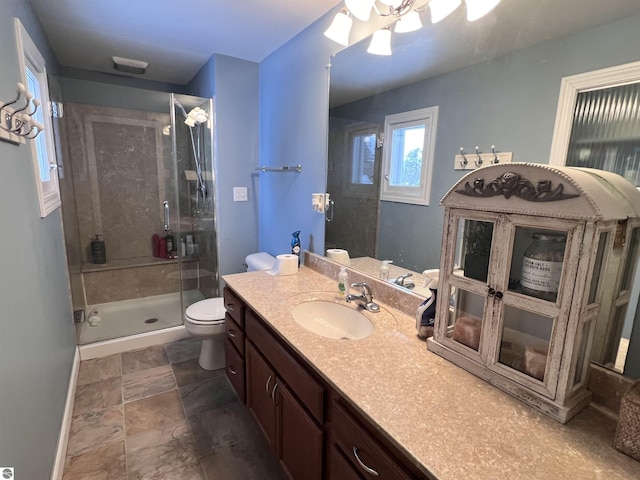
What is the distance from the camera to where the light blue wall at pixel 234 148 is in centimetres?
259

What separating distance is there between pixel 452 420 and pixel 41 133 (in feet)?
8.87

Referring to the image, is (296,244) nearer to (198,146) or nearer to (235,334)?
(235,334)

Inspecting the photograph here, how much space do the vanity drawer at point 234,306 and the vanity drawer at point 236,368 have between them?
0.20 metres

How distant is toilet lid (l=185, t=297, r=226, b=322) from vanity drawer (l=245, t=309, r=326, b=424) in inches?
28.5

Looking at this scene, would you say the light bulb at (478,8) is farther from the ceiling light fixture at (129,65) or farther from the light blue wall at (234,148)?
the ceiling light fixture at (129,65)

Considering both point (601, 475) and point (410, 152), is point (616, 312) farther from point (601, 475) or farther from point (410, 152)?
point (410, 152)

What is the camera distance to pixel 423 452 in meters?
0.70

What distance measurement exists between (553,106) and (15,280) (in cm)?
187

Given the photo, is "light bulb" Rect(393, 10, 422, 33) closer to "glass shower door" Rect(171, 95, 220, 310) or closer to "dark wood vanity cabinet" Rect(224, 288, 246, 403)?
"dark wood vanity cabinet" Rect(224, 288, 246, 403)

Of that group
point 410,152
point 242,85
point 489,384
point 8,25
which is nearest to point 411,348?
point 489,384

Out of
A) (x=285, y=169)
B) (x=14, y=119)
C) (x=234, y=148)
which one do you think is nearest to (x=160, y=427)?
(x=14, y=119)

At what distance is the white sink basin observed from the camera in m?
1.49

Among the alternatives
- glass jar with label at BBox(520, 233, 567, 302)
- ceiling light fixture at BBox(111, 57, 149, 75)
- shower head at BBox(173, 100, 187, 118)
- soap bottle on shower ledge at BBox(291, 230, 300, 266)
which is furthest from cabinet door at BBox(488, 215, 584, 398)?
ceiling light fixture at BBox(111, 57, 149, 75)

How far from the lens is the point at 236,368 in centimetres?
185
